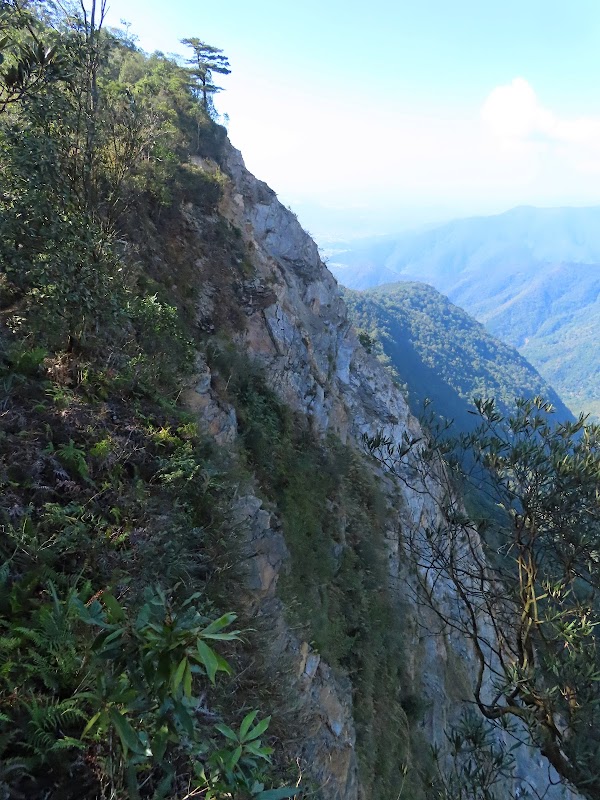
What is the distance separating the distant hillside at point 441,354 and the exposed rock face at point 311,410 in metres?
47.9

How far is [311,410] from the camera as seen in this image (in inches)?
661

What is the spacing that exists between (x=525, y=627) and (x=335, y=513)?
7382 mm

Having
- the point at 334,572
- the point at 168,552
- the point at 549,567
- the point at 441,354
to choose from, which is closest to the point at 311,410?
the point at 334,572

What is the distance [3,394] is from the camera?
5.66 meters

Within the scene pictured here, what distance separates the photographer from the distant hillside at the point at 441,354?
11081cm

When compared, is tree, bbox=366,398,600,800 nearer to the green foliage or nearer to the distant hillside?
the green foliage

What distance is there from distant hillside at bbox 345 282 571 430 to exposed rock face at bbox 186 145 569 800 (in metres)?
47.9

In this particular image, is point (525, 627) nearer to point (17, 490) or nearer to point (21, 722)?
point (21, 722)

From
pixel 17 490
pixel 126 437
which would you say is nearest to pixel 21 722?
pixel 17 490

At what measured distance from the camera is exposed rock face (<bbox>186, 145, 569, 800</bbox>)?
25.7 ft

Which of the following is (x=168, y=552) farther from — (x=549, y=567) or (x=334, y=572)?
(x=334, y=572)

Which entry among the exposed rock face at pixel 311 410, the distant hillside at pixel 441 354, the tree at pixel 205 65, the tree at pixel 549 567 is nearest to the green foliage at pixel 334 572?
the exposed rock face at pixel 311 410

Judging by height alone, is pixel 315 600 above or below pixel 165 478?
below

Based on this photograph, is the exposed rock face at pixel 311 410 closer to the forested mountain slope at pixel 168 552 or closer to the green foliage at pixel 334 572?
the forested mountain slope at pixel 168 552
